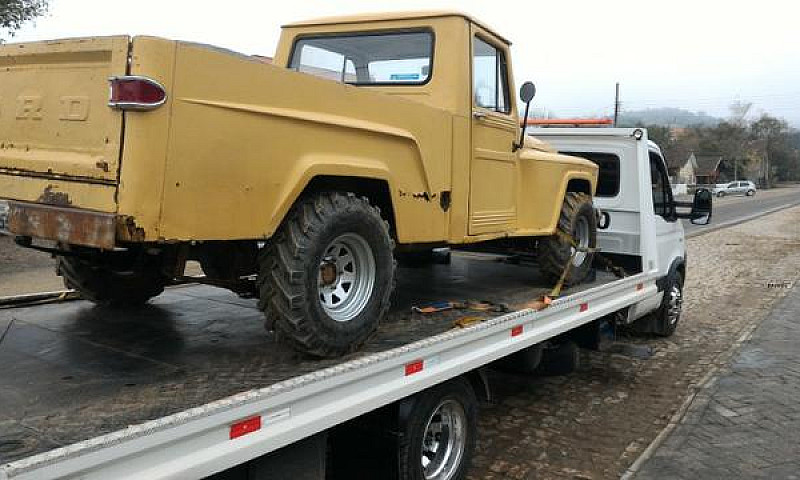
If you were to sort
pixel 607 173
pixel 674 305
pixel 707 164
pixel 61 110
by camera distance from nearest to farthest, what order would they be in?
pixel 61 110
pixel 607 173
pixel 674 305
pixel 707 164

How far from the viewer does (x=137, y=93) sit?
8.09ft

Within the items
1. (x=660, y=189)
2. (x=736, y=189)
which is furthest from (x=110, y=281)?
(x=736, y=189)

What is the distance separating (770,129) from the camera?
336 feet

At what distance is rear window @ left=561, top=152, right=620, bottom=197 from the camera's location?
718cm

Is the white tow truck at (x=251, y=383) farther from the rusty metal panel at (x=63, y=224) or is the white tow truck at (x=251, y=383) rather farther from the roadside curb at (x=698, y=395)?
the roadside curb at (x=698, y=395)

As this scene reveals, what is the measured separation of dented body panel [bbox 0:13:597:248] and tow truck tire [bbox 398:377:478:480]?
0.90m

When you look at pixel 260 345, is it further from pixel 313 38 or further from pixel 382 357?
pixel 313 38

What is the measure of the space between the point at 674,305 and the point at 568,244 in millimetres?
3003

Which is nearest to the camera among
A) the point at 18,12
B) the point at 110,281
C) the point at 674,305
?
the point at 110,281

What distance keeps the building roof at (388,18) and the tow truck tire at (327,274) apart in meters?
1.63

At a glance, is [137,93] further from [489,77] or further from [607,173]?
[607,173]

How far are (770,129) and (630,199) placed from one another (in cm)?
11016

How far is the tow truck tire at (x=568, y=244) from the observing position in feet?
18.7

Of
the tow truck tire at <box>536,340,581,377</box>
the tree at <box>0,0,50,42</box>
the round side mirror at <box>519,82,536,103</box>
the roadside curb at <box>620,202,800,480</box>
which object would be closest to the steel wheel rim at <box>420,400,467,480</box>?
the roadside curb at <box>620,202,800,480</box>
